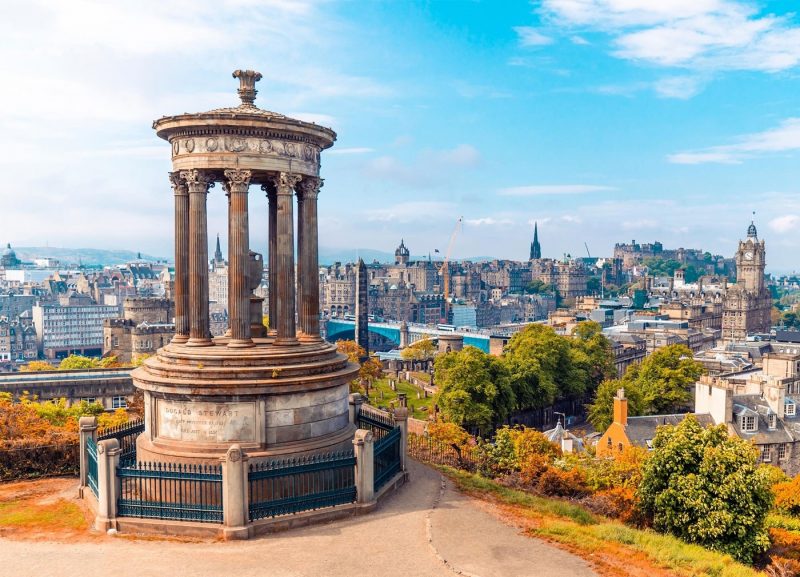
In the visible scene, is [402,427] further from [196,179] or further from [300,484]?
[196,179]

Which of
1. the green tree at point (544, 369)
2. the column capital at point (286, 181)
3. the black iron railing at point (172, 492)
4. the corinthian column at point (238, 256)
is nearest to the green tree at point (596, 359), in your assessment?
the green tree at point (544, 369)

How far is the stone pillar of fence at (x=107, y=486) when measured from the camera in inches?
844

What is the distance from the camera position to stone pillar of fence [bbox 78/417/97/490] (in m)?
25.4

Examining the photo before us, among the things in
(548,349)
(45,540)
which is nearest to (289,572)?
(45,540)

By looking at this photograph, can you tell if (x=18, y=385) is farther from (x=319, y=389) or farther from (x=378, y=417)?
(x=319, y=389)

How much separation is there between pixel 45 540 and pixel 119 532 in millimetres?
2019

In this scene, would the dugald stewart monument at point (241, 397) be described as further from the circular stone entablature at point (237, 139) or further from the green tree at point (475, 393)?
the green tree at point (475, 393)

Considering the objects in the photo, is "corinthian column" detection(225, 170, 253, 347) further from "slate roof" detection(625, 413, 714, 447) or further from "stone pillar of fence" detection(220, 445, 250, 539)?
"slate roof" detection(625, 413, 714, 447)

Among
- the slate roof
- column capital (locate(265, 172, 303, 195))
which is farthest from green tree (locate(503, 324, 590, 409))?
column capital (locate(265, 172, 303, 195))

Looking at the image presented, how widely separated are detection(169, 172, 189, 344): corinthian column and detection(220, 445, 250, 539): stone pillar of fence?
7115 millimetres

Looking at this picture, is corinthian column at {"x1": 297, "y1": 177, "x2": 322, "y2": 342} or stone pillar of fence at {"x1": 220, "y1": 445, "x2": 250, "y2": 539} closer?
stone pillar of fence at {"x1": 220, "y1": 445, "x2": 250, "y2": 539}

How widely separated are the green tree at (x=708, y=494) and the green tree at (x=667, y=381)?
164 feet

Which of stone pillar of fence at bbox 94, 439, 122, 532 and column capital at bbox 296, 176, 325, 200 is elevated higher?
column capital at bbox 296, 176, 325, 200

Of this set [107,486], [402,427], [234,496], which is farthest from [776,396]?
[107,486]
